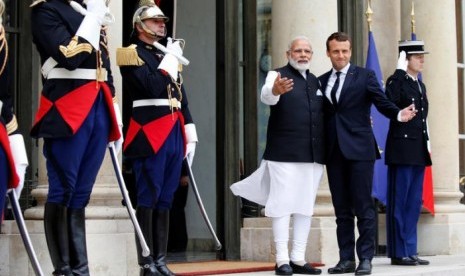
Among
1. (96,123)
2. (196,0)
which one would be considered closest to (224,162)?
(196,0)

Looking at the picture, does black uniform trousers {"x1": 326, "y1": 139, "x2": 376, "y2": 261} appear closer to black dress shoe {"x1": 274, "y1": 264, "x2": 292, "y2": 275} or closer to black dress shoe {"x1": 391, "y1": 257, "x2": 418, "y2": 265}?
black dress shoe {"x1": 274, "y1": 264, "x2": 292, "y2": 275}

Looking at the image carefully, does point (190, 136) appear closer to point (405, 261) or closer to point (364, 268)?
point (364, 268)

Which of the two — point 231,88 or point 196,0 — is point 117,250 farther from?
point 196,0

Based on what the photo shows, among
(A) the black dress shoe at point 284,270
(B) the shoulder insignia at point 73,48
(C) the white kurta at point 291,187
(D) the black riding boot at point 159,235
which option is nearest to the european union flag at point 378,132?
(C) the white kurta at point 291,187

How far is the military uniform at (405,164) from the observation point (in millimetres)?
10375

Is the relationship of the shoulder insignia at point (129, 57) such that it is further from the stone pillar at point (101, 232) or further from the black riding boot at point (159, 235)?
the black riding boot at point (159, 235)

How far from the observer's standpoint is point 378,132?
39.1 feet

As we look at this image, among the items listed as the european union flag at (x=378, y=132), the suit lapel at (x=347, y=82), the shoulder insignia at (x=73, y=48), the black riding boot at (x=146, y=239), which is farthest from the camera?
the european union flag at (x=378, y=132)

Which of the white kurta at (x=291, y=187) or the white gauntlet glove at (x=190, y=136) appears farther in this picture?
the white kurta at (x=291, y=187)

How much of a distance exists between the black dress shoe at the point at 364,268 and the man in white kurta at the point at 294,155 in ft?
1.01

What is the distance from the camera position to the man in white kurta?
8.93 metres

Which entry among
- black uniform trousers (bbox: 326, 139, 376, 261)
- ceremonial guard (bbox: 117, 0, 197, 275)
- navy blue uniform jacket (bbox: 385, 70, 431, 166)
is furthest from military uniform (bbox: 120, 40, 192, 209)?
navy blue uniform jacket (bbox: 385, 70, 431, 166)

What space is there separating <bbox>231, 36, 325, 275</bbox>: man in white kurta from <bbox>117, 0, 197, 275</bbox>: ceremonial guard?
102 cm

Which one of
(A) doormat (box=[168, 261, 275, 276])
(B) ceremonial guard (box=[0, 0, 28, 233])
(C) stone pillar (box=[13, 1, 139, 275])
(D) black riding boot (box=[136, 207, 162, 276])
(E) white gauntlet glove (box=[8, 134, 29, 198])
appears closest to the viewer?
(B) ceremonial guard (box=[0, 0, 28, 233])
